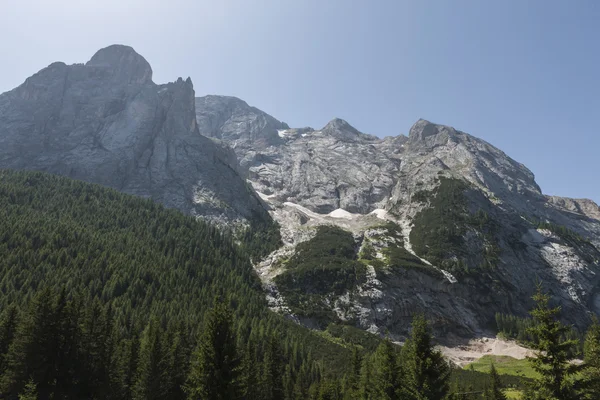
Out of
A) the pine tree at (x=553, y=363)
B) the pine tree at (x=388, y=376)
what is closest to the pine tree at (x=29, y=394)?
the pine tree at (x=388, y=376)

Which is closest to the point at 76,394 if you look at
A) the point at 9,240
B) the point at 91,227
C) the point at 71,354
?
the point at 71,354

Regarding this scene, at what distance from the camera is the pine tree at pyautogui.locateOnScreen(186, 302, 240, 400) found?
24688 mm

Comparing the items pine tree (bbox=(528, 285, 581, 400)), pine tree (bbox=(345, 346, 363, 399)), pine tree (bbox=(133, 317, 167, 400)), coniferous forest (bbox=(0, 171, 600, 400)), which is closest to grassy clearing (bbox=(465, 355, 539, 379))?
coniferous forest (bbox=(0, 171, 600, 400))

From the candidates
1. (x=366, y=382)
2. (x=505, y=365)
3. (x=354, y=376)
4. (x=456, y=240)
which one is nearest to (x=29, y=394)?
(x=366, y=382)

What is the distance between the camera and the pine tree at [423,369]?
78.5ft

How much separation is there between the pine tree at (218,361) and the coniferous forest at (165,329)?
0.09 meters

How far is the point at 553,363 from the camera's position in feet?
67.2

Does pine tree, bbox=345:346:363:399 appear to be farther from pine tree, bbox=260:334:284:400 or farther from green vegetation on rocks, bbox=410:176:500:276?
green vegetation on rocks, bbox=410:176:500:276

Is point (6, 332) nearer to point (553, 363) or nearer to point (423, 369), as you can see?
point (423, 369)

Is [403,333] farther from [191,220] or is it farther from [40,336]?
[40,336]

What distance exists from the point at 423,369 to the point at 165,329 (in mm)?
76770

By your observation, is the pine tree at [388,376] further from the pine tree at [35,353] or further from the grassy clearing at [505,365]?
the grassy clearing at [505,365]

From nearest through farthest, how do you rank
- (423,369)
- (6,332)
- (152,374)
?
(423,369), (152,374), (6,332)

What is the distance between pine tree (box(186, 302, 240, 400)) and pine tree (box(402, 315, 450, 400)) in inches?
507
